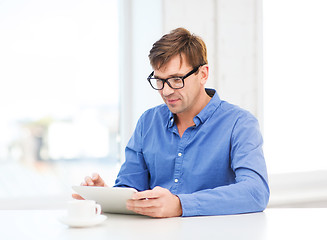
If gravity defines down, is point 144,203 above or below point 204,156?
below

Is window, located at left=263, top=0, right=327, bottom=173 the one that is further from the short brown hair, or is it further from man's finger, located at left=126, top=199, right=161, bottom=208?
man's finger, located at left=126, top=199, right=161, bottom=208

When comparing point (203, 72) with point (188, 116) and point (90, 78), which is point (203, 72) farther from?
point (90, 78)

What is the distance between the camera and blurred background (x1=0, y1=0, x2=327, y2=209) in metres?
2.85

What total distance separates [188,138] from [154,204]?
1.79 ft

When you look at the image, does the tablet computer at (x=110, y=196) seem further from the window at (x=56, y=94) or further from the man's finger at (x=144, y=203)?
the window at (x=56, y=94)

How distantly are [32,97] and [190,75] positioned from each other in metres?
1.26

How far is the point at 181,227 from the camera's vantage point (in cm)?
139

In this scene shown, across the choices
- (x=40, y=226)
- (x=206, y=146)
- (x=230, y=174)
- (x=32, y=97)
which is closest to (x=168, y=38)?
(x=206, y=146)

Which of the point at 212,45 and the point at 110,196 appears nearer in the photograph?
the point at 110,196

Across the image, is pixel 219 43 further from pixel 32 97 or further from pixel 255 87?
pixel 32 97

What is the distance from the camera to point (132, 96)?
10.3ft

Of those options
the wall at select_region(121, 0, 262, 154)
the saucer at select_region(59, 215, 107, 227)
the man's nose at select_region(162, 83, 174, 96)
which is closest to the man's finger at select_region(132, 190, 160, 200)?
the saucer at select_region(59, 215, 107, 227)

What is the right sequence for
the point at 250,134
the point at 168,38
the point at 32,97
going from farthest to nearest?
1. the point at 32,97
2. the point at 168,38
3. the point at 250,134

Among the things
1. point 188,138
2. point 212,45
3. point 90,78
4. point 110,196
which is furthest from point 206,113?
point 90,78
